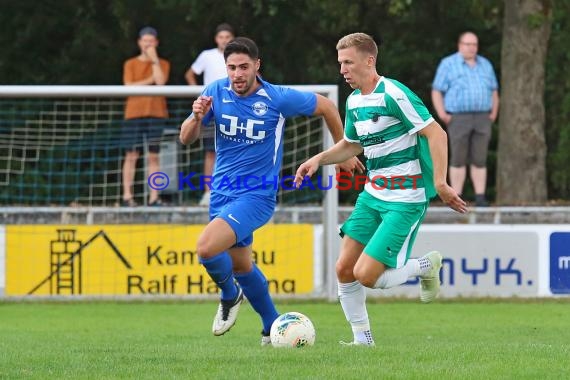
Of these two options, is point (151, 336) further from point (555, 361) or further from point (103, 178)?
point (103, 178)

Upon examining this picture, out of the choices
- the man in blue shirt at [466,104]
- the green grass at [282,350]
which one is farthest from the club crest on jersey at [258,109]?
the man in blue shirt at [466,104]

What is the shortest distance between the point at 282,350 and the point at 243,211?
1.22 metres

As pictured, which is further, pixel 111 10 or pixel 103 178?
pixel 111 10

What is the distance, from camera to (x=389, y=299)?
15328 mm

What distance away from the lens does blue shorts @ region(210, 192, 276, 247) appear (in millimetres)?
9477

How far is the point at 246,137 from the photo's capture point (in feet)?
31.9

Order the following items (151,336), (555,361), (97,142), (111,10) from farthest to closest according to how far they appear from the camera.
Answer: (111,10), (97,142), (151,336), (555,361)

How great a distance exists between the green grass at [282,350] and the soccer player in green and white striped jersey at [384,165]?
1.97 ft

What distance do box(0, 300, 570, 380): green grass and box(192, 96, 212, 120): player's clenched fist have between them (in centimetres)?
160

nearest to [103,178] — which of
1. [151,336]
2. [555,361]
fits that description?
[151,336]

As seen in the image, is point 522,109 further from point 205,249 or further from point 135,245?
point 205,249

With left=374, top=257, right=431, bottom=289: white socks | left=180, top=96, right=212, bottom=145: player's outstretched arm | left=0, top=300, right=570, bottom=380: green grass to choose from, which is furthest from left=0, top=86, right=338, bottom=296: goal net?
left=374, top=257, right=431, bottom=289: white socks

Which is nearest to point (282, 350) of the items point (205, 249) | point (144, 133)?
point (205, 249)

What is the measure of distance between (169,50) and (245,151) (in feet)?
45.0
